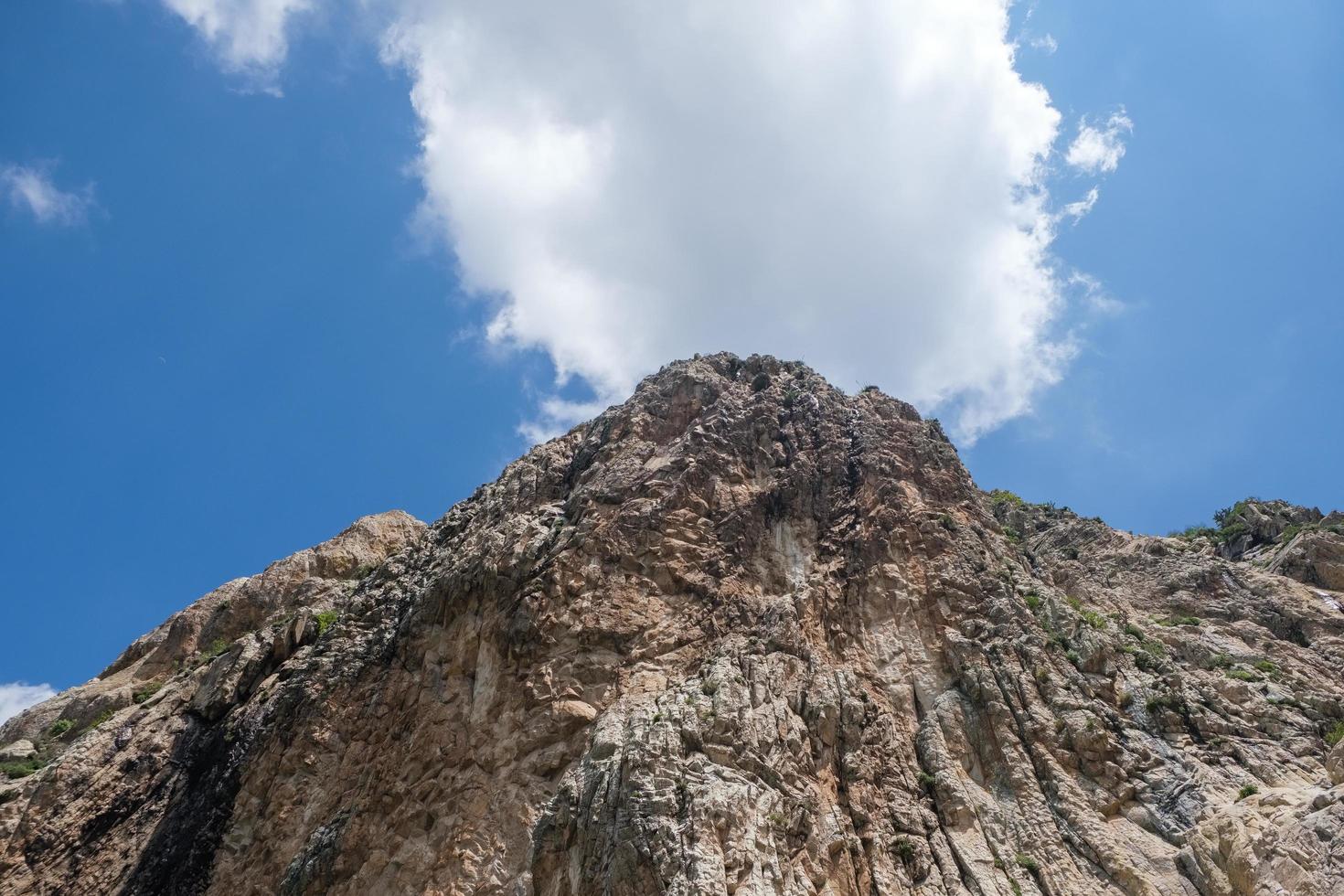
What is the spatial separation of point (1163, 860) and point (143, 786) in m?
35.4

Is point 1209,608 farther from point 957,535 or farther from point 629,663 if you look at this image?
point 629,663

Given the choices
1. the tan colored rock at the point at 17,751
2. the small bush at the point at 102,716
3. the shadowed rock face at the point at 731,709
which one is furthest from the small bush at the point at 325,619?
the tan colored rock at the point at 17,751

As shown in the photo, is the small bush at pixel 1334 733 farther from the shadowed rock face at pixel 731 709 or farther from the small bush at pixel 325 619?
the small bush at pixel 325 619

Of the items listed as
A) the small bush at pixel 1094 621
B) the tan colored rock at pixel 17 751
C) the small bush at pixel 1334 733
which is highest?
the tan colored rock at pixel 17 751

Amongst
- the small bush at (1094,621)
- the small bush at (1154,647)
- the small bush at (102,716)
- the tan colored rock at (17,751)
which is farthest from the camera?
the small bush at (102,716)

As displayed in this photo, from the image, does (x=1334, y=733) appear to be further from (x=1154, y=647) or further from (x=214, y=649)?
(x=214, y=649)

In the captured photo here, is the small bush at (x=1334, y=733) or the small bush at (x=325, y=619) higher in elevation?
the small bush at (x=325, y=619)

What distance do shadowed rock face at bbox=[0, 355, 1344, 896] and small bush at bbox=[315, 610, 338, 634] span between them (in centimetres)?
49

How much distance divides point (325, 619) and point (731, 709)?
21.7 meters

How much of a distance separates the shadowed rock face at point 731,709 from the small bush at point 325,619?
19.2 inches

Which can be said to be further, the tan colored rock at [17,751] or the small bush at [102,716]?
the small bush at [102,716]

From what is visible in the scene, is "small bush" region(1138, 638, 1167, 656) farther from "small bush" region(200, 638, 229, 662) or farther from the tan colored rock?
the tan colored rock

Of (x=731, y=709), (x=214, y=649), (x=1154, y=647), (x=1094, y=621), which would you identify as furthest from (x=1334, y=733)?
(x=214, y=649)

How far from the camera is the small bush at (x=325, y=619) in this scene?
37.0 m
